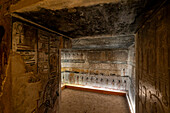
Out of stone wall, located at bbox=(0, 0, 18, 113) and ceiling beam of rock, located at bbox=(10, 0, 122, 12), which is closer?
ceiling beam of rock, located at bbox=(10, 0, 122, 12)

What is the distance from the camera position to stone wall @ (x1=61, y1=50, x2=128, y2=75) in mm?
4332

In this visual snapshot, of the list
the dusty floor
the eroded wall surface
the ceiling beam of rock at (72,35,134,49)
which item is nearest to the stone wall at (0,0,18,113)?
the eroded wall surface

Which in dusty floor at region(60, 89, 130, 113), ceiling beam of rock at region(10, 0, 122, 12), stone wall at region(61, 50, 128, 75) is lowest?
dusty floor at region(60, 89, 130, 113)

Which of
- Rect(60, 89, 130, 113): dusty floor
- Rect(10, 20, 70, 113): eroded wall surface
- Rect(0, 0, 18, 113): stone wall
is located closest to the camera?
Rect(0, 0, 18, 113): stone wall

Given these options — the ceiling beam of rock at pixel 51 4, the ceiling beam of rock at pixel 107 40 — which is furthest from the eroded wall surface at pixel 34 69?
the ceiling beam of rock at pixel 107 40

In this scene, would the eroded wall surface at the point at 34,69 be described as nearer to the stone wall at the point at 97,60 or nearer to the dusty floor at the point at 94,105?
the dusty floor at the point at 94,105

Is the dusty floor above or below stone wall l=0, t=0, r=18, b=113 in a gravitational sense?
below

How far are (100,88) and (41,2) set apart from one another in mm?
4699

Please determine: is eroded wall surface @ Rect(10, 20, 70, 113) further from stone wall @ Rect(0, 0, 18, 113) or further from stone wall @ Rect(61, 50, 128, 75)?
stone wall @ Rect(61, 50, 128, 75)

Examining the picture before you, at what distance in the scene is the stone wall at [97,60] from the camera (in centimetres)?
433

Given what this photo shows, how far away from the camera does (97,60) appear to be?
15.6 ft

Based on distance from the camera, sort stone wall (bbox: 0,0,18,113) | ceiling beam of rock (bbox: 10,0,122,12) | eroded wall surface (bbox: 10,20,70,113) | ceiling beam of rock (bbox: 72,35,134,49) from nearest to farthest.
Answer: ceiling beam of rock (bbox: 10,0,122,12)
stone wall (bbox: 0,0,18,113)
eroded wall surface (bbox: 10,20,70,113)
ceiling beam of rock (bbox: 72,35,134,49)

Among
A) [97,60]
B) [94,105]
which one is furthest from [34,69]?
[97,60]

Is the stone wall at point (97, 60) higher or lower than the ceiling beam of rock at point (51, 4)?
lower
